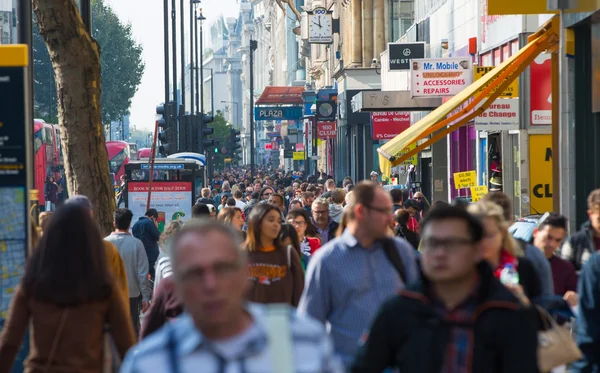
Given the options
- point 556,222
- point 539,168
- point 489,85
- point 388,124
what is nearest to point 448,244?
point 556,222

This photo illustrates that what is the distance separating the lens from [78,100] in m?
12.6

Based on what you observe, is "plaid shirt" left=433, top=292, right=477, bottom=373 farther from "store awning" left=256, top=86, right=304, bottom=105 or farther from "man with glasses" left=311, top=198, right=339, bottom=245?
"store awning" left=256, top=86, right=304, bottom=105

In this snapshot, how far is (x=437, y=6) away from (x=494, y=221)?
25.6m

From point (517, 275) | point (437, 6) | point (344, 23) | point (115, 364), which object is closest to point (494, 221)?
point (517, 275)

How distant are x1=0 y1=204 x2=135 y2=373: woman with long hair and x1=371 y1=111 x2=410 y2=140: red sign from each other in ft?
102

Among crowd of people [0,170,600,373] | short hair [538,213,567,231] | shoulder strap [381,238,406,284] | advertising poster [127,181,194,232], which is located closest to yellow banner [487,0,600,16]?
crowd of people [0,170,600,373]

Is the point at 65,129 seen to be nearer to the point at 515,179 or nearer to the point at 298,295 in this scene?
the point at 298,295

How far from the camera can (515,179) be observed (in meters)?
21.8

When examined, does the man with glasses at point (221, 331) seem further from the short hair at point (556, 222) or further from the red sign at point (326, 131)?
the red sign at point (326, 131)

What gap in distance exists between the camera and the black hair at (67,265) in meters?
5.82

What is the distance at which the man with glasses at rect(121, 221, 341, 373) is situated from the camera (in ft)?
10.1

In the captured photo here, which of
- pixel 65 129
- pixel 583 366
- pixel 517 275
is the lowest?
pixel 583 366

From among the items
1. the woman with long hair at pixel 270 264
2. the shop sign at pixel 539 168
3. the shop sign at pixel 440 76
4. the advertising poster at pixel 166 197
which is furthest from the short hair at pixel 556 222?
the shop sign at pixel 440 76

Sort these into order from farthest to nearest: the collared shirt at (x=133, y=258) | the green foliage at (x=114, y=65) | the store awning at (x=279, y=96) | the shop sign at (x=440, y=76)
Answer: the green foliage at (x=114, y=65)
the store awning at (x=279, y=96)
the shop sign at (x=440, y=76)
the collared shirt at (x=133, y=258)
